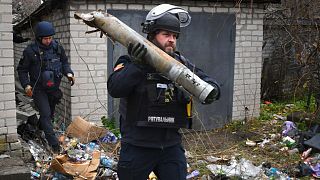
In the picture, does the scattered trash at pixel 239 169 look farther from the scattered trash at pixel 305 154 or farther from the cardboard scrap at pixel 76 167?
the cardboard scrap at pixel 76 167

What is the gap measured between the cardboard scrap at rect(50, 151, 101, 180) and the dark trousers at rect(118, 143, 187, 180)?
59.4 inches

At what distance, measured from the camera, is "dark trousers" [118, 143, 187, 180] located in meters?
2.48

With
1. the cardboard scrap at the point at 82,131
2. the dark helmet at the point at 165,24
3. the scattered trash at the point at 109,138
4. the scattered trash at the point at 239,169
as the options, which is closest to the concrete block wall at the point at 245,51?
the scattered trash at the point at 109,138

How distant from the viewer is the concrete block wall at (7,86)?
13.5 ft

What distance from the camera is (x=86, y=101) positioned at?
594 centimetres

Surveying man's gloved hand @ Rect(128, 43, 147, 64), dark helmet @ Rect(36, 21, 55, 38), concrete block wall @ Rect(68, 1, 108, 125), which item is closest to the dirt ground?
concrete block wall @ Rect(68, 1, 108, 125)

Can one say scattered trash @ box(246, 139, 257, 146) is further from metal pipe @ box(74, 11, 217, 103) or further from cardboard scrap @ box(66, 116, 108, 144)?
metal pipe @ box(74, 11, 217, 103)

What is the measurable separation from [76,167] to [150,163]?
1726 mm

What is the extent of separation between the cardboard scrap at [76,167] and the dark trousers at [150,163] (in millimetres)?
1508

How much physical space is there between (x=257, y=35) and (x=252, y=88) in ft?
3.49

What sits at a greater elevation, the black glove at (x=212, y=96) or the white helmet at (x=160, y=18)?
the white helmet at (x=160, y=18)

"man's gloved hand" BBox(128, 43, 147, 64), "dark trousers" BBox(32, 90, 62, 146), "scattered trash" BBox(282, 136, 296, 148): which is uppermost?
"man's gloved hand" BBox(128, 43, 147, 64)

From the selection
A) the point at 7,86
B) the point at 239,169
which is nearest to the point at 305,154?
the point at 239,169

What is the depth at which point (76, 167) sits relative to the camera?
13.1 feet
